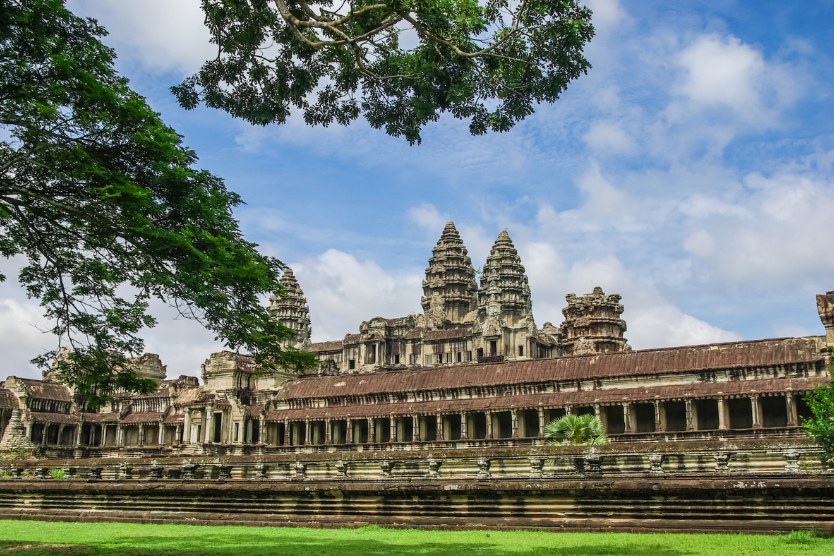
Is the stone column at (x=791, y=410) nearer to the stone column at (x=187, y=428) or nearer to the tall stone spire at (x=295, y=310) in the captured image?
the stone column at (x=187, y=428)

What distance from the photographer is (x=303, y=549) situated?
13141 millimetres

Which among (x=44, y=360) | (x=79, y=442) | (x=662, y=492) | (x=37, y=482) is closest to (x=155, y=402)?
(x=79, y=442)

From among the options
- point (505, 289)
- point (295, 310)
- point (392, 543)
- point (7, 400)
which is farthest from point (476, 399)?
point (295, 310)

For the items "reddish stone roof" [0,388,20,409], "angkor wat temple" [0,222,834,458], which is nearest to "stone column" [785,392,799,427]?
"angkor wat temple" [0,222,834,458]

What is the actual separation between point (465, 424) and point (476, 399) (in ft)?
5.07

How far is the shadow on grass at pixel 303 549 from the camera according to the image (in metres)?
12.0

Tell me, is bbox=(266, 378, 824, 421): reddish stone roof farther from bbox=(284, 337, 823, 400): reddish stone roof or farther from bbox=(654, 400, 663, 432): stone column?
bbox=(284, 337, 823, 400): reddish stone roof

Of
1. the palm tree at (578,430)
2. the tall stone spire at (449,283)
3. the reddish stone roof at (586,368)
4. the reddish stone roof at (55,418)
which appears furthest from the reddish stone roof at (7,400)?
the palm tree at (578,430)

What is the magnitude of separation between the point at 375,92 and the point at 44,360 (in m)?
8.38

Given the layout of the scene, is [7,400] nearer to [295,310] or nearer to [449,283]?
[295,310]

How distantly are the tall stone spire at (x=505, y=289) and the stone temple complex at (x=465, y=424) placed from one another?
0.74ft

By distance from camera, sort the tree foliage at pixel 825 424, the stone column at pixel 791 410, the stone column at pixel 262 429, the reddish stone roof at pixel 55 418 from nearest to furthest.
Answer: the tree foliage at pixel 825 424 < the stone column at pixel 791 410 < the stone column at pixel 262 429 < the reddish stone roof at pixel 55 418

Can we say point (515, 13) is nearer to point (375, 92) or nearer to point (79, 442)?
point (375, 92)

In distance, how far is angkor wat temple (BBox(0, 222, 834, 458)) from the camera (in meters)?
37.2
